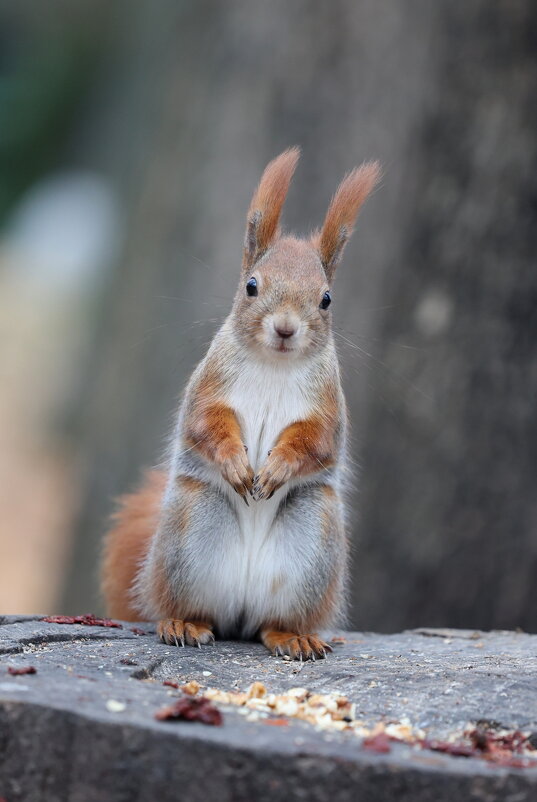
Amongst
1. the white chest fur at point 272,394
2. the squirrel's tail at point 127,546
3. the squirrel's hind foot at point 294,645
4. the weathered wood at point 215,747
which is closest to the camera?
the weathered wood at point 215,747

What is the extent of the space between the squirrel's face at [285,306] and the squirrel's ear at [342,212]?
0.10 meters

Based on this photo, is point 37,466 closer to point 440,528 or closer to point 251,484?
point 440,528

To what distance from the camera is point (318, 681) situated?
8.56ft

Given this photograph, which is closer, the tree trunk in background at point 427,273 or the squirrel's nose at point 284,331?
the squirrel's nose at point 284,331

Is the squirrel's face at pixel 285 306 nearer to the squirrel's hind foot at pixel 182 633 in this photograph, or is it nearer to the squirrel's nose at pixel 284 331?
the squirrel's nose at pixel 284 331

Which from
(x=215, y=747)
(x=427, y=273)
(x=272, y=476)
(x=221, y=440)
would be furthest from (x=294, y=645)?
(x=427, y=273)

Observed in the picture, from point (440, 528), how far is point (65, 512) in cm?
347

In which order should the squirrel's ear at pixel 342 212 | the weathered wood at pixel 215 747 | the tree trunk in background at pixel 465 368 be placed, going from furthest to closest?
the tree trunk in background at pixel 465 368, the squirrel's ear at pixel 342 212, the weathered wood at pixel 215 747

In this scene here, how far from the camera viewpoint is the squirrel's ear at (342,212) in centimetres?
319

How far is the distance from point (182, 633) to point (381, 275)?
243 centimetres

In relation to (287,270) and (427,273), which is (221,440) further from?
(427,273)

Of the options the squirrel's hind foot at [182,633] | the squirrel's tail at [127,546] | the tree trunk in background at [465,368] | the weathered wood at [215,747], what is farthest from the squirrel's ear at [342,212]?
the tree trunk in background at [465,368]

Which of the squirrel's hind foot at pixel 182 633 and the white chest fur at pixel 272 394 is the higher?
the white chest fur at pixel 272 394

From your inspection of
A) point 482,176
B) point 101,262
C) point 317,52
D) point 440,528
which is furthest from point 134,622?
point 101,262
